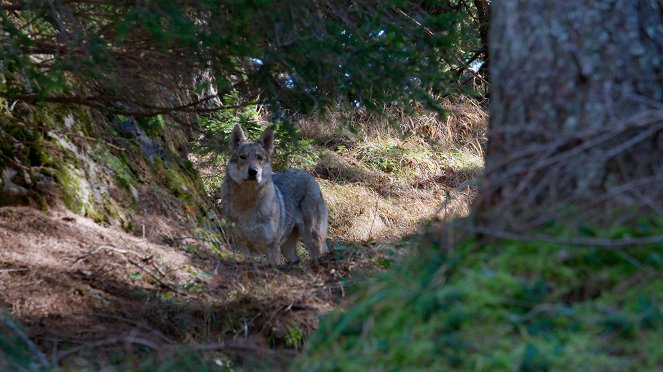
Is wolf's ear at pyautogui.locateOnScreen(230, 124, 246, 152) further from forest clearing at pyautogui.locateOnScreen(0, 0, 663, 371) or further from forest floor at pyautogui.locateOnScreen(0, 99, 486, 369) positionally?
forest floor at pyautogui.locateOnScreen(0, 99, 486, 369)

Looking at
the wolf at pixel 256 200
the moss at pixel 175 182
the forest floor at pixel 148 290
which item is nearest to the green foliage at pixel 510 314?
the forest floor at pixel 148 290

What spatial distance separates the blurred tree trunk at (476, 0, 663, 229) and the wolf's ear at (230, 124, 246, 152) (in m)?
7.64

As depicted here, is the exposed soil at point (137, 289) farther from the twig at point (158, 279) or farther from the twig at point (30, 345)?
the twig at point (30, 345)

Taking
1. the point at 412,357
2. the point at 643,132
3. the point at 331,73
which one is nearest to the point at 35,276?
the point at 331,73

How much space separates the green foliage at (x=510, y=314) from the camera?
3.05m

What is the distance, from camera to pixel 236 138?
37.2 ft

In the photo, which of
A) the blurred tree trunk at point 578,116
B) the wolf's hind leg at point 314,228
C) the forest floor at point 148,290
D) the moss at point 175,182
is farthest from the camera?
the wolf's hind leg at point 314,228

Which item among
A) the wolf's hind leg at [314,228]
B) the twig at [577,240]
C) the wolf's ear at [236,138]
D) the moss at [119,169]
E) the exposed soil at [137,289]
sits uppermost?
the wolf's ear at [236,138]

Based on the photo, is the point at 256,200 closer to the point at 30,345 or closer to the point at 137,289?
the point at 137,289

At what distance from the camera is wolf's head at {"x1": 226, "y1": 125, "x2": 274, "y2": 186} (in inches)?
442

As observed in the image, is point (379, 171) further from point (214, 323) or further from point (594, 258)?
A: point (594, 258)

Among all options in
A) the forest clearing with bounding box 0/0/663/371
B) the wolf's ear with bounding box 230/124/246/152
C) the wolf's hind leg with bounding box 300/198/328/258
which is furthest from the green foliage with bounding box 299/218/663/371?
the wolf's hind leg with bounding box 300/198/328/258

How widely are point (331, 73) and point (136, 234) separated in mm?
3449

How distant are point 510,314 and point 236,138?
27.8 feet
